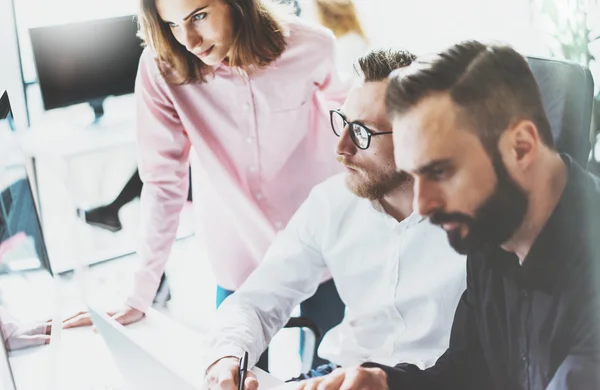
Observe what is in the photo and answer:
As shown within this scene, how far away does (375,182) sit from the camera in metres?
0.94

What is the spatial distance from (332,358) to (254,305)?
0.16 metres

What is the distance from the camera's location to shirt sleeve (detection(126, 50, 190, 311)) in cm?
103

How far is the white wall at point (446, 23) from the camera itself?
797mm

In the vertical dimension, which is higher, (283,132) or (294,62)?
(294,62)

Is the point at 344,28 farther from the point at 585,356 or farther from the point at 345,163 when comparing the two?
the point at 585,356

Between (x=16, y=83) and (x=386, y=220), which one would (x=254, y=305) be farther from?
(x=16, y=83)

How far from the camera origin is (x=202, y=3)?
0.95 meters

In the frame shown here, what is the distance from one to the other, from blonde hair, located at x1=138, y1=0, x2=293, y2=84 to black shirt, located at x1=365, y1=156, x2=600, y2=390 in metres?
0.45

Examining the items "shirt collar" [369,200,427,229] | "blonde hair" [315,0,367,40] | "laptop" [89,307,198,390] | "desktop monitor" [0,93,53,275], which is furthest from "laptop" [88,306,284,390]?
"blonde hair" [315,0,367,40]

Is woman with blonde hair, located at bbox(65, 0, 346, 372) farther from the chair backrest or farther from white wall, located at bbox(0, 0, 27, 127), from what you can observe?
the chair backrest

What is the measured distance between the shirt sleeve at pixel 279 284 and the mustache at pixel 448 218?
0.27 m

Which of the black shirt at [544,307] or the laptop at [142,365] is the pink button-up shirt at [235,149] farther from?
the black shirt at [544,307]

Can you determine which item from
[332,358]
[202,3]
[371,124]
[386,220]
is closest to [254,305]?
[332,358]

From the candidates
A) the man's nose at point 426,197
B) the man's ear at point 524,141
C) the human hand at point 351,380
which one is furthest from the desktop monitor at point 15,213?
the man's ear at point 524,141
